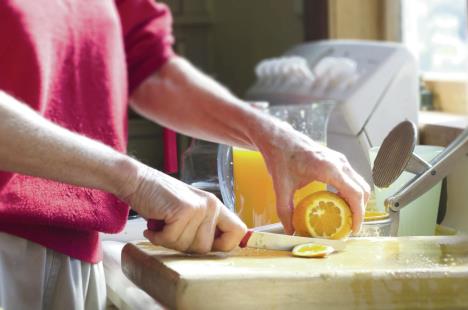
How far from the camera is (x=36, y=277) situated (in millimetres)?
1320

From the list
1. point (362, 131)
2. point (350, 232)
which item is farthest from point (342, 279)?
point (362, 131)

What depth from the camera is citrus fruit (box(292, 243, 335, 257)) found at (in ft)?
3.95

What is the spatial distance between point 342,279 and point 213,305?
0.45 ft

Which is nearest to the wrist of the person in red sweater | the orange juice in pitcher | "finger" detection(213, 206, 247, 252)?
the person in red sweater

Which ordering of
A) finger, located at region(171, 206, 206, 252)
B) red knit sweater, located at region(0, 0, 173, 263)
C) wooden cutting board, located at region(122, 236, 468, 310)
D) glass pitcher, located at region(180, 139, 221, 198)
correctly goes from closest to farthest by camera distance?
wooden cutting board, located at region(122, 236, 468, 310)
finger, located at region(171, 206, 206, 252)
red knit sweater, located at region(0, 0, 173, 263)
glass pitcher, located at region(180, 139, 221, 198)

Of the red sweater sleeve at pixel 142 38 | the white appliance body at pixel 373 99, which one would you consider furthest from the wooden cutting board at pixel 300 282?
the white appliance body at pixel 373 99

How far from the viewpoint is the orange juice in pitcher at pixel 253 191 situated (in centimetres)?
152

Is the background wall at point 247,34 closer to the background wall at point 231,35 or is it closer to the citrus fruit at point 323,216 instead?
the background wall at point 231,35

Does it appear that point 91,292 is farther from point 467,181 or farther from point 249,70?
point 249,70

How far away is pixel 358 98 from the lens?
2.12 metres

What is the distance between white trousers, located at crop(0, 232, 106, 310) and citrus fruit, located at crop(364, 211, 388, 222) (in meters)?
0.39

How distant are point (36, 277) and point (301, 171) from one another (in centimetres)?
37

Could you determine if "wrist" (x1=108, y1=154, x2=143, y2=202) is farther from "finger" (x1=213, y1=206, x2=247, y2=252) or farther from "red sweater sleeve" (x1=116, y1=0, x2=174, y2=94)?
"red sweater sleeve" (x1=116, y1=0, x2=174, y2=94)

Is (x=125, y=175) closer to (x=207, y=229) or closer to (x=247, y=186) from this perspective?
(x=207, y=229)
